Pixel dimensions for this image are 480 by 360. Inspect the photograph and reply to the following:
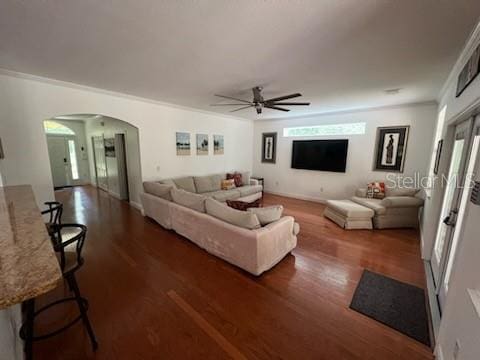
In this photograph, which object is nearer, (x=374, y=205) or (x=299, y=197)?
(x=374, y=205)

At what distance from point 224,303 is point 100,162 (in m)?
6.86

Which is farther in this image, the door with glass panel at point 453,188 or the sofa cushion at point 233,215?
the sofa cushion at point 233,215

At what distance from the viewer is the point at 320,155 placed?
18.9 feet

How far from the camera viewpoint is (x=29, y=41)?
201 cm

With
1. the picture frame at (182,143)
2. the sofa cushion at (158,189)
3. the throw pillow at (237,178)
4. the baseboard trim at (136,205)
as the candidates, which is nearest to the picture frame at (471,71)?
the sofa cushion at (158,189)

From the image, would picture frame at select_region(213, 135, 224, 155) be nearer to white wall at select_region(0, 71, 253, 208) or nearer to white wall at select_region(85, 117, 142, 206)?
white wall at select_region(0, 71, 253, 208)

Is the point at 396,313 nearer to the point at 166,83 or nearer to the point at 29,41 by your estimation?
the point at 166,83

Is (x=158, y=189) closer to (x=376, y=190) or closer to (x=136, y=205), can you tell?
(x=136, y=205)

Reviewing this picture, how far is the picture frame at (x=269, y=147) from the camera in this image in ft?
22.4

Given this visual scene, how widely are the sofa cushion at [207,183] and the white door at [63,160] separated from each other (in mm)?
5602

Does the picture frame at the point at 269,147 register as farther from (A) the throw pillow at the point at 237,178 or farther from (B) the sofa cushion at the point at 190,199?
(B) the sofa cushion at the point at 190,199

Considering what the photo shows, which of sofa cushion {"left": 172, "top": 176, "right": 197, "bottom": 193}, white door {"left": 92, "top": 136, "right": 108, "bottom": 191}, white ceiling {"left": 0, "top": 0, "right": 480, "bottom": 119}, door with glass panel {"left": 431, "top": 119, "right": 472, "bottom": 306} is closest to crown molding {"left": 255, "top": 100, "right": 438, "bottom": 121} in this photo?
white ceiling {"left": 0, "top": 0, "right": 480, "bottom": 119}

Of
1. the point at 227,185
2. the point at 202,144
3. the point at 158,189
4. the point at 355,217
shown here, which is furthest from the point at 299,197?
the point at 158,189

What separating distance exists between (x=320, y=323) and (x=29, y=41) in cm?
396
